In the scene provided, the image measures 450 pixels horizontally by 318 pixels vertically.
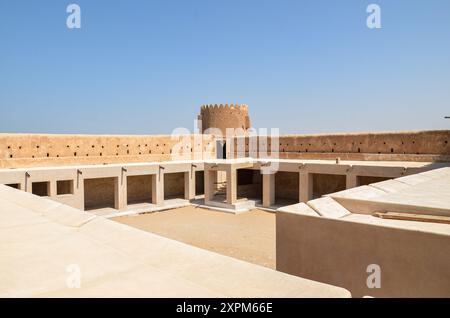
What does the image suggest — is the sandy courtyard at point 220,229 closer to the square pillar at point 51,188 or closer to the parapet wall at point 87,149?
the square pillar at point 51,188

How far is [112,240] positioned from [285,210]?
3246 mm

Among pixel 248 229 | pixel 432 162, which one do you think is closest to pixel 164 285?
pixel 248 229

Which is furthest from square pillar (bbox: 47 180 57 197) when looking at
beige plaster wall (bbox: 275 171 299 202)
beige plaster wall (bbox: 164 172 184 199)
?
beige plaster wall (bbox: 275 171 299 202)

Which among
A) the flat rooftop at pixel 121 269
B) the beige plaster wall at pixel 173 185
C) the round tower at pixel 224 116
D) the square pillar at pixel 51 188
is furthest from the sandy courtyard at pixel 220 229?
the round tower at pixel 224 116

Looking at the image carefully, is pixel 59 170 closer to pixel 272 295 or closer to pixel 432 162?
pixel 272 295

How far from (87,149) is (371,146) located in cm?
1294

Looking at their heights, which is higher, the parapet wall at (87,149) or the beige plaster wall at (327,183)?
the parapet wall at (87,149)

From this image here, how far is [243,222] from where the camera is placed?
13.6 m

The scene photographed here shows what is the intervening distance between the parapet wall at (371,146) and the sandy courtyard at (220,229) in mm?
4603

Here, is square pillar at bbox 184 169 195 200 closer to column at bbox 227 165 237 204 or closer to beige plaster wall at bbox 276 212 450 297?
column at bbox 227 165 237 204

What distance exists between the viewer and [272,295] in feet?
5.83

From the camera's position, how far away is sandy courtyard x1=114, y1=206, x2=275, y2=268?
9.95 metres

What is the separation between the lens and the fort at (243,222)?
2074mm

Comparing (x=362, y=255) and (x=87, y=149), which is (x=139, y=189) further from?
(x=362, y=255)
